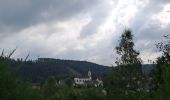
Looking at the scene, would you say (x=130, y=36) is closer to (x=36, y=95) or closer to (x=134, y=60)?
(x=134, y=60)

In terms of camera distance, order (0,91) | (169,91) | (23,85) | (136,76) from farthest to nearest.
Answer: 1. (136,76)
2. (169,91)
3. (23,85)
4. (0,91)

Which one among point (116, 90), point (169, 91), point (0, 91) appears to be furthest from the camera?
point (116, 90)

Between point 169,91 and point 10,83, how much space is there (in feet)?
21.8

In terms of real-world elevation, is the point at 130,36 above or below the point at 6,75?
above

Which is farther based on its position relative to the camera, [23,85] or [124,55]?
[124,55]

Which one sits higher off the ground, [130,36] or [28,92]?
[130,36]

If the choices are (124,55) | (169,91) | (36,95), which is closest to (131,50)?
(124,55)

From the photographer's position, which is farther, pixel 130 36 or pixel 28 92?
pixel 130 36

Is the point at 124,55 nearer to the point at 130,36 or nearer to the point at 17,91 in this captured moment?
the point at 130,36

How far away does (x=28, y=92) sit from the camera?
14805 mm

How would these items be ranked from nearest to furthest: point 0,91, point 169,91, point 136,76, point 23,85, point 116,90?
point 0,91 < point 23,85 < point 169,91 < point 136,76 < point 116,90

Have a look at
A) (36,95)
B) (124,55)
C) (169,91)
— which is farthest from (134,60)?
(36,95)

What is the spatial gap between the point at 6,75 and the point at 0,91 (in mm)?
632

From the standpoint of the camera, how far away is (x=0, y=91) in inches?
549
